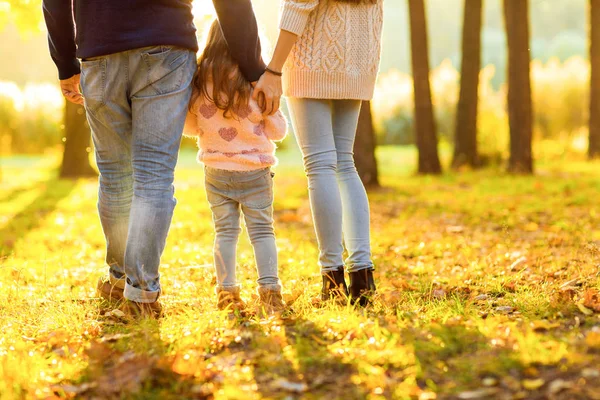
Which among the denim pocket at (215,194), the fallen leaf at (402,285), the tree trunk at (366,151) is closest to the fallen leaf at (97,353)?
the denim pocket at (215,194)

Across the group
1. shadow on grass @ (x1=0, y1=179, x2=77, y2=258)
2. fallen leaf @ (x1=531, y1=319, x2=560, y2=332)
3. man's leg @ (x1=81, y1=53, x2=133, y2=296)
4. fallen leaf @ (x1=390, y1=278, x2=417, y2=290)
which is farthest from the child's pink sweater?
shadow on grass @ (x1=0, y1=179, x2=77, y2=258)

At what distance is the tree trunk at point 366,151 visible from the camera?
27.7 feet

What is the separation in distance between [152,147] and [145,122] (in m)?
0.11

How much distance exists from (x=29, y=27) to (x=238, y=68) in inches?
179

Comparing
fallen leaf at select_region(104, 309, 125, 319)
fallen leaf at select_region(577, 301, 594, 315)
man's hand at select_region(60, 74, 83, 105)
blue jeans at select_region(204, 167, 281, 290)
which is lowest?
fallen leaf at select_region(577, 301, 594, 315)

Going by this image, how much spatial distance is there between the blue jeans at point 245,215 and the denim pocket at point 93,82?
584 mm

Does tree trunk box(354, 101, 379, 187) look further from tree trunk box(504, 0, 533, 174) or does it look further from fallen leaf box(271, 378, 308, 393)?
fallen leaf box(271, 378, 308, 393)

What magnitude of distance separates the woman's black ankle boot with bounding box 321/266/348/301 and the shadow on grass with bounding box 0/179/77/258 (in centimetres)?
291

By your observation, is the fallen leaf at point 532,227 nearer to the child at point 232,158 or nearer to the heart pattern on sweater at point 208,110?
the child at point 232,158

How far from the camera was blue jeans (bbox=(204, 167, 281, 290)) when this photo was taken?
132 inches

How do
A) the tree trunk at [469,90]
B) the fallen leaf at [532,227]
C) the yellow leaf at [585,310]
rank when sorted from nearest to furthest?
the yellow leaf at [585,310]
the fallen leaf at [532,227]
the tree trunk at [469,90]

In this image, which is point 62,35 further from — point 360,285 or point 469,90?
point 469,90

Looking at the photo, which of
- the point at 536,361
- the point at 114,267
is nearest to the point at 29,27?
the point at 114,267

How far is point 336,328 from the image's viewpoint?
9.30ft
